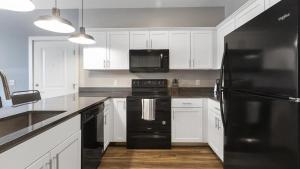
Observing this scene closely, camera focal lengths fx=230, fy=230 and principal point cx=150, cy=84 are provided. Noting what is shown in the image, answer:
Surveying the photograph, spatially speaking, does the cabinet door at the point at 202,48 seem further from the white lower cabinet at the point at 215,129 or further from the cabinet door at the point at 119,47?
the cabinet door at the point at 119,47

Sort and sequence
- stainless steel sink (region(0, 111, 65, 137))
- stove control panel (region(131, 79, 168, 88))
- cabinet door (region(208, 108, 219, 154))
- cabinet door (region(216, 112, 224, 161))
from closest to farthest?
stainless steel sink (region(0, 111, 65, 137)) → cabinet door (region(216, 112, 224, 161)) → cabinet door (region(208, 108, 219, 154)) → stove control panel (region(131, 79, 168, 88))

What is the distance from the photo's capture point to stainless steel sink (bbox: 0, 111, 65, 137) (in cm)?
169

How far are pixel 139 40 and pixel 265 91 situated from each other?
113 inches

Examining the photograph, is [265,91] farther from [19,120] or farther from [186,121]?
[186,121]

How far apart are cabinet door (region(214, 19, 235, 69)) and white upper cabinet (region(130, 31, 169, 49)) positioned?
875 millimetres

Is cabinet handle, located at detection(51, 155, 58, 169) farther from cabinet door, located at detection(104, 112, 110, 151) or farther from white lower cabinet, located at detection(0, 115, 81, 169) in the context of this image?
cabinet door, located at detection(104, 112, 110, 151)

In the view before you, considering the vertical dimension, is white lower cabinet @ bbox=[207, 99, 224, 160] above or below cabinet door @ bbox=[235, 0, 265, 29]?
below

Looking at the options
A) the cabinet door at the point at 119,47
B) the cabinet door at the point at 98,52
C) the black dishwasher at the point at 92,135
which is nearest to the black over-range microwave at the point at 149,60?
the cabinet door at the point at 119,47

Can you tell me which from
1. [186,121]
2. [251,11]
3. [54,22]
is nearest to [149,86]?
[186,121]

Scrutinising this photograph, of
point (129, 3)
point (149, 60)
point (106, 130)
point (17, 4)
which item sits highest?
point (129, 3)

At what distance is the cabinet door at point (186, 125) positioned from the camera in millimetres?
3662

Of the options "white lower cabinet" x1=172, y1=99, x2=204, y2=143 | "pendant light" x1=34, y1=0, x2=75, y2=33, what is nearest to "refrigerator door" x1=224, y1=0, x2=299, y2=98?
"pendant light" x1=34, y1=0, x2=75, y2=33

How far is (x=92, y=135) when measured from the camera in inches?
102

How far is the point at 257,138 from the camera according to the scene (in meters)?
1.60
